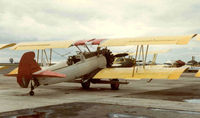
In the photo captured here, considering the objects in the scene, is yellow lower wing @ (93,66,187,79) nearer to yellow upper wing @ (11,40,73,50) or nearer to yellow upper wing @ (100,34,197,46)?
yellow upper wing @ (100,34,197,46)

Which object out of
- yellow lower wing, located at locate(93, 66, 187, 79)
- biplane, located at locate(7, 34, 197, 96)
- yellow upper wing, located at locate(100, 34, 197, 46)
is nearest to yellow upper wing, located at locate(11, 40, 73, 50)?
biplane, located at locate(7, 34, 197, 96)

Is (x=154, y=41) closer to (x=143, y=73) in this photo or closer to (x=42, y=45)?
(x=143, y=73)

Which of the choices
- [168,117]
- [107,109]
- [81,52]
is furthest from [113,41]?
[168,117]

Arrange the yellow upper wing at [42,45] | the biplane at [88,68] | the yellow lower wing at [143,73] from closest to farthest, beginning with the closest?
the biplane at [88,68]
the yellow lower wing at [143,73]
the yellow upper wing at [42,45]

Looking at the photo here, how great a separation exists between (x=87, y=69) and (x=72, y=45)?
1.55 metres

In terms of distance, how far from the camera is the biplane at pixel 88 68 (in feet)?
35.6

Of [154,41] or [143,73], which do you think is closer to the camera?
Result: [154,41]

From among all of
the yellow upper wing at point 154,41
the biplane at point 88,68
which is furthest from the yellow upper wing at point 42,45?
the yellow upper wing at point 154,41

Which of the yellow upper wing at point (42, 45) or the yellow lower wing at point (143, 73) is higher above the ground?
the yellow upper wing at point (42, 45)

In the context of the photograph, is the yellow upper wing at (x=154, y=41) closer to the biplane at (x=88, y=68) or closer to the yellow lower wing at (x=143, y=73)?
the biplane at (x=88, y=68)

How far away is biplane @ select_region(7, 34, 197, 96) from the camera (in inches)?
427

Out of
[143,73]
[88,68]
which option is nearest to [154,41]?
[143,73]

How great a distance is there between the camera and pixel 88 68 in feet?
47.2

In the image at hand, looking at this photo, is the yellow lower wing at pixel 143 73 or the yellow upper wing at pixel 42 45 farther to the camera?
the yellow upper wing at pixel 42 45
